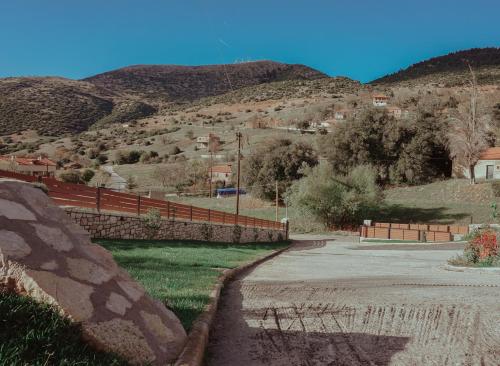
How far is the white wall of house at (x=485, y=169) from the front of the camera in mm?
59844

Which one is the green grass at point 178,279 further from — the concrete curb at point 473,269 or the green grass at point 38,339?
the concrete curb at point 473,269

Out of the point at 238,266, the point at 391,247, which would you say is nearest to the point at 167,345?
the point at 238,266

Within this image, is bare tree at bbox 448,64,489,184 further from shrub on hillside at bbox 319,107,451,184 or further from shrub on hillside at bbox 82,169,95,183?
shrub on hillside at bbox 82,169,95,183

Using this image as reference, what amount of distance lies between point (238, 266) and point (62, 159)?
2502 inches

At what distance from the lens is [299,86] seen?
144500 mm

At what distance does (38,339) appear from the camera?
11.2ft

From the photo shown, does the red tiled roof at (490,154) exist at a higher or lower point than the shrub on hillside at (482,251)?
higher

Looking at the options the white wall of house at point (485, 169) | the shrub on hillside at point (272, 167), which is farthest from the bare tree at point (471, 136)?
the shrub on hillside at point (272, 167)

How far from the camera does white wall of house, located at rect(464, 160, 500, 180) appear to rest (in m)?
59.8

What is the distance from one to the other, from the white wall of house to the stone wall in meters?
39.3

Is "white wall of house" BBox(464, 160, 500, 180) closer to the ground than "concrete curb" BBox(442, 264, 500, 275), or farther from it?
farther from it

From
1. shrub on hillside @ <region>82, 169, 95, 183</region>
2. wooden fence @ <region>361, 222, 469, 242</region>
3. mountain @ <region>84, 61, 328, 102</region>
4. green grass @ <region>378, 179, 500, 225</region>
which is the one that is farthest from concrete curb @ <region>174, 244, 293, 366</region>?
mountain @ <region>84, 61, 328, 102</region>

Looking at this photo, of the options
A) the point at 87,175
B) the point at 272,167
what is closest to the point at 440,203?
the point at 272,167

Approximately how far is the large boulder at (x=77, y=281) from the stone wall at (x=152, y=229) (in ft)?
38.6
